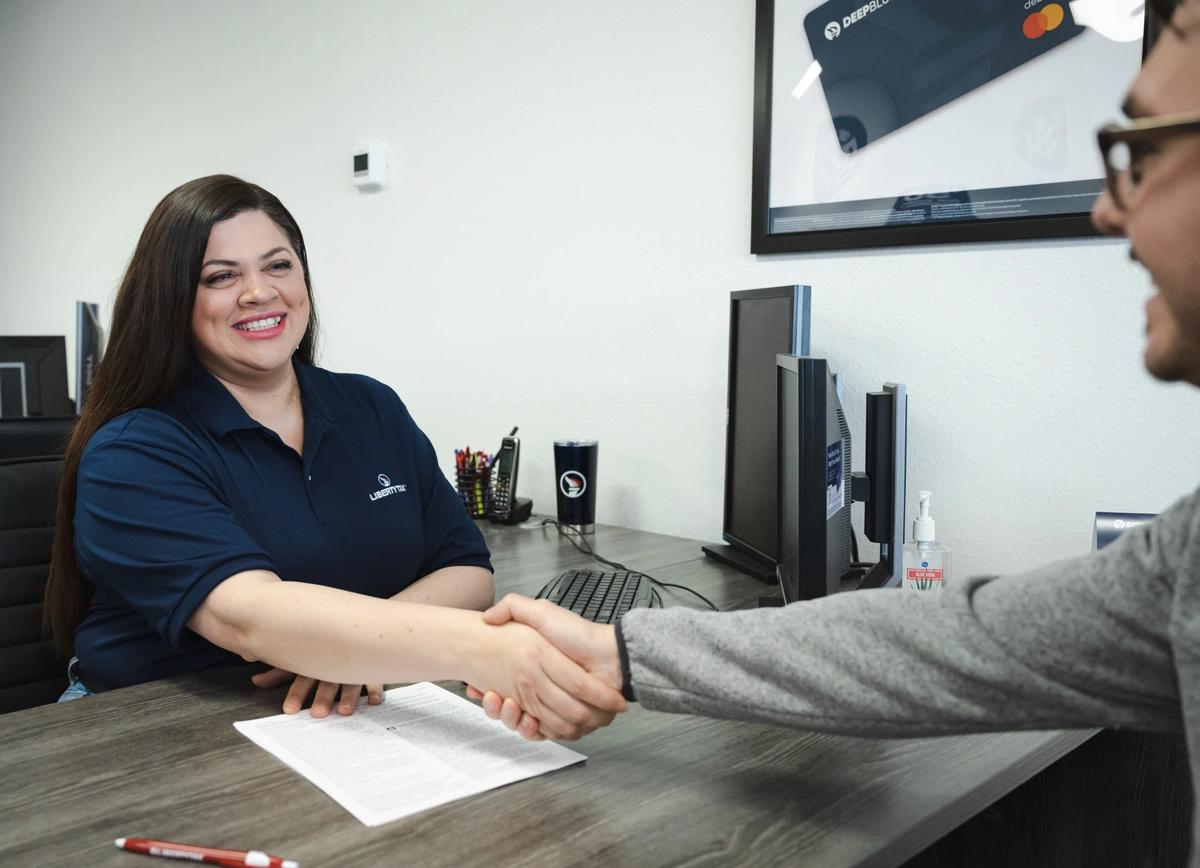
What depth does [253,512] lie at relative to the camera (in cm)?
131

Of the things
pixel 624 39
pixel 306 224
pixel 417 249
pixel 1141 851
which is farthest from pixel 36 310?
pixel 1141 851

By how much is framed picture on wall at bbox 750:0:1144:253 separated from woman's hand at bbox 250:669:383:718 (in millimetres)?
1146

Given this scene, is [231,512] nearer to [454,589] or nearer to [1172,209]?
[454,589]

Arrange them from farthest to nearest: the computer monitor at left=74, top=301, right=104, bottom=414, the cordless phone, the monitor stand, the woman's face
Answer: the computer monitor at left=74, top=301, right=104, bottom=414
the cordless phone
the monitor stand
the woman's face

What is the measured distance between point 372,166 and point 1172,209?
240 cm

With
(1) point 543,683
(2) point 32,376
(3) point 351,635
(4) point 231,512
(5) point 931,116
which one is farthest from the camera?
(2) point 32,376

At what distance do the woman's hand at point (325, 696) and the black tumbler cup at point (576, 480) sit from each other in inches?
39.5

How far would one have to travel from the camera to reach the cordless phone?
87.4 inches

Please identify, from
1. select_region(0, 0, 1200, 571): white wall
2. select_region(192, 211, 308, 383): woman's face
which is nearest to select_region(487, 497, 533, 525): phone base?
select_region(0, 0, 1200, 571): white wall

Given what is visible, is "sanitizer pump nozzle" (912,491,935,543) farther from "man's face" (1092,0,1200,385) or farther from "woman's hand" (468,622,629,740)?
"man's face" (1092,0,1200,385)

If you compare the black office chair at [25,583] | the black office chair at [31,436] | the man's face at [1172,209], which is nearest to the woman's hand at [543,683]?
the man's face at [1172,209]

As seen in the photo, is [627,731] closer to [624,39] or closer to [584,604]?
[584,604]

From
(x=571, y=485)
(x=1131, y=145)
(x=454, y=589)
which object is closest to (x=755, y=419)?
(x=571, y=485)

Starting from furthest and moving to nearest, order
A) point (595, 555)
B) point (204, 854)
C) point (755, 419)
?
point (595, 555) → point (755, 419) → point (204, 854)
